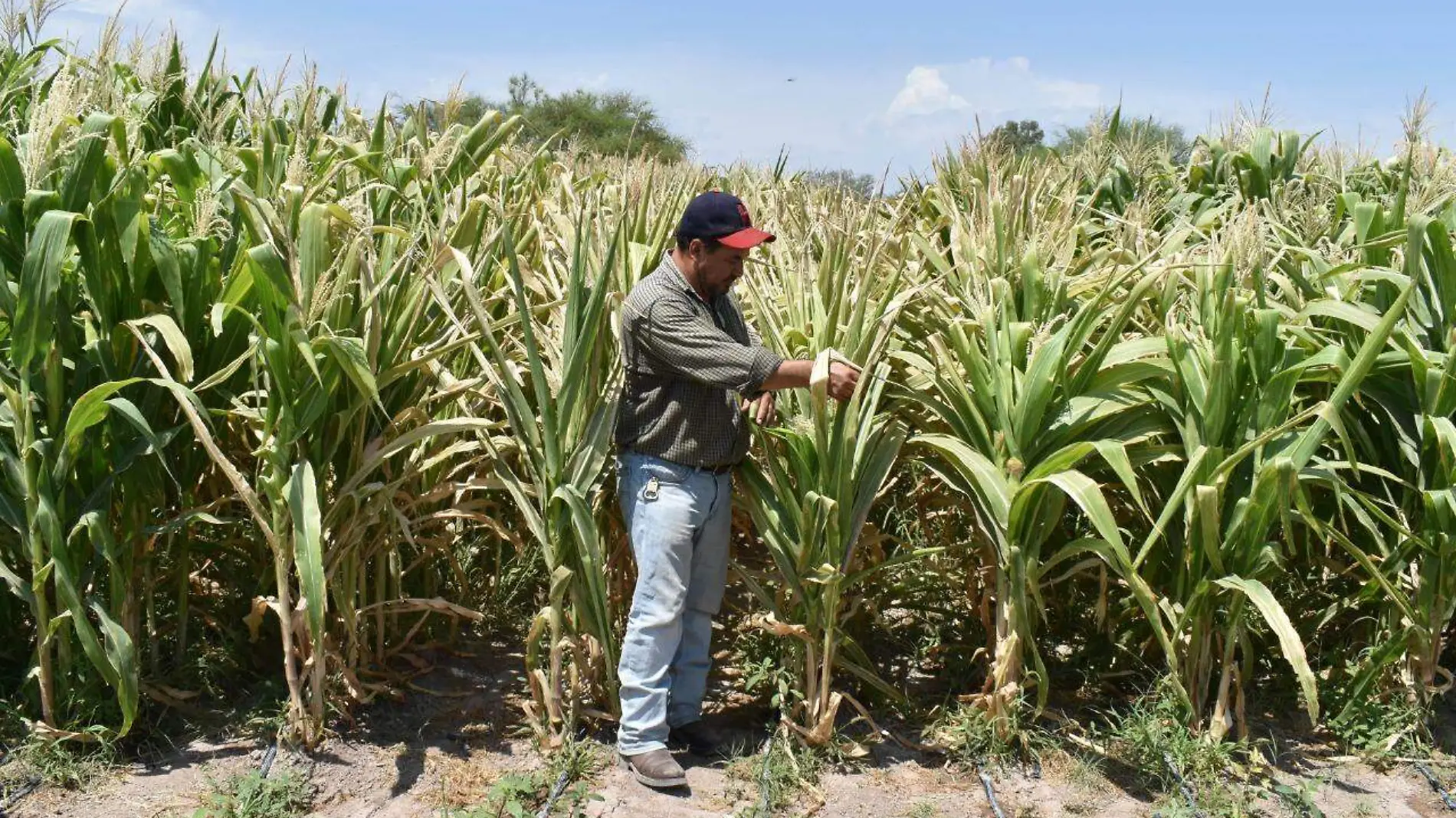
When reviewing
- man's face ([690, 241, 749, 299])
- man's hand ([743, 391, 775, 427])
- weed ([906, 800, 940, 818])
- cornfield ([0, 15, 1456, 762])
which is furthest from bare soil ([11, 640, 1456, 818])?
man's face ([690, 241, 749, 299])

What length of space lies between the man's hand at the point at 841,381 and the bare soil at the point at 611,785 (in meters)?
0.94

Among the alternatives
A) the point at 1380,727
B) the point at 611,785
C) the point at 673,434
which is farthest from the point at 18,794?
the point at 1380,727

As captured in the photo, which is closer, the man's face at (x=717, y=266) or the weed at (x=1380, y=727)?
the man's face at (x=717, y=266)

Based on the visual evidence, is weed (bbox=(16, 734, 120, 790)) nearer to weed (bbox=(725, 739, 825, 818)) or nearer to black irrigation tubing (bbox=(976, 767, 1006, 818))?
weed (bbox=(725, 739, 825, 818))

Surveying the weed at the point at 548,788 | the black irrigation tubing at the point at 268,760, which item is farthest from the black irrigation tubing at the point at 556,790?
the black irrigation tubing at the point at 268,760

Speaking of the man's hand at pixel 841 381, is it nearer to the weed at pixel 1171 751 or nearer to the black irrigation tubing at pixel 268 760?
the weed at pixel 1171 751

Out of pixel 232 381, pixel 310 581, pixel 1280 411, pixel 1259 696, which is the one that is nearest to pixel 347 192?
pixel 232 381

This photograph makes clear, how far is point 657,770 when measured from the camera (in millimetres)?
2826

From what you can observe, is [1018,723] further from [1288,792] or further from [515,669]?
[515,669]

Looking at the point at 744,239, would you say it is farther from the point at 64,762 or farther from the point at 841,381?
the point at 64,762

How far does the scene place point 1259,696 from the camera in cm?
329

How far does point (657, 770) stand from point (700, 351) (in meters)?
0.99

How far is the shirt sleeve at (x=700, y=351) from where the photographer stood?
269 cm

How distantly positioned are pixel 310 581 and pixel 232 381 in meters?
0.66
